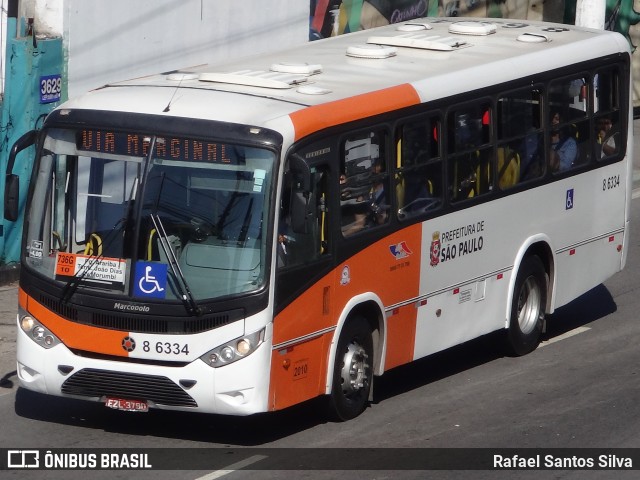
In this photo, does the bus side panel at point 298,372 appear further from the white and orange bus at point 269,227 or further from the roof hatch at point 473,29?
the roof hatch at point 473,29

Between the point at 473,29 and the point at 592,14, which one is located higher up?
the point at 473,29

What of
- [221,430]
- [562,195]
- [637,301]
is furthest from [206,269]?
[637,301]

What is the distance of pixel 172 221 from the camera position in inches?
386

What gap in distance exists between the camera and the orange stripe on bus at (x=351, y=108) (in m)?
10.0

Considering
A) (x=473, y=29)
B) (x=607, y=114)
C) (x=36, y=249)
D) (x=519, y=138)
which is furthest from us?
(x=607, y=114)

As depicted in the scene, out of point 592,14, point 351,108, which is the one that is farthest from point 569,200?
point 592,14

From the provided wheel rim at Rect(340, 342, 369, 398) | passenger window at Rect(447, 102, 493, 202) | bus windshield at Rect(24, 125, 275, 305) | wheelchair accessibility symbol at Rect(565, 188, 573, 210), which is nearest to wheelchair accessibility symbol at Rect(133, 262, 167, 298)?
bus windshield at Rect(24, 125, 275, 305)

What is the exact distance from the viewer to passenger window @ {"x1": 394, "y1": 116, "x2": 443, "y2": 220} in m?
11.2

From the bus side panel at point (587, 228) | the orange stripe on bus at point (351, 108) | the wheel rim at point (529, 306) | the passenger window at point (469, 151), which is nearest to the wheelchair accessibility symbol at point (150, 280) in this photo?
the orange stripe on bus at point (351, 108)

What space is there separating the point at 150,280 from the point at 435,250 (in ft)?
9.26

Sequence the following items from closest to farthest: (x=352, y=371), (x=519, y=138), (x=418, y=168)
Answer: (x=352, y=371) → (x=418, y=168) → (x=519, y=138)

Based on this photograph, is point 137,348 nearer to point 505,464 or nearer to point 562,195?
point 505,464

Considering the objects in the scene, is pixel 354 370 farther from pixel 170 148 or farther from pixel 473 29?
pixel 473 29

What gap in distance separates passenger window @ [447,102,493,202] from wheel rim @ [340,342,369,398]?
70.3 inches
